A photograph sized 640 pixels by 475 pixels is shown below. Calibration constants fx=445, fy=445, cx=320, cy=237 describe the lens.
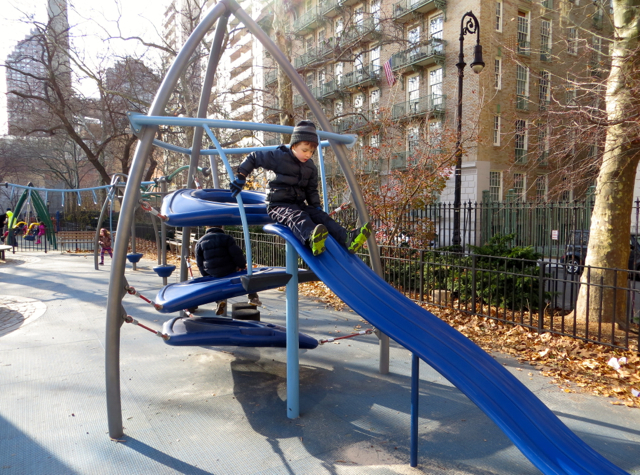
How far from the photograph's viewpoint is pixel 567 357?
16.7ft

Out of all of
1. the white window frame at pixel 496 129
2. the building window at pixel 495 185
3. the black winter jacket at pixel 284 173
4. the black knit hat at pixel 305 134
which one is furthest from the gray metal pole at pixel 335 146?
the building window at pixel 495 185

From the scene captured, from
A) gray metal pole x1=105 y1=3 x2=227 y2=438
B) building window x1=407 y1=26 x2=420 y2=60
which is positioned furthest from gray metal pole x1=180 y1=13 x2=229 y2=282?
building window x1=407 y1=26 x2=420 y2=60

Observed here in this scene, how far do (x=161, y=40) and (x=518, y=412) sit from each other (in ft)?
55.6

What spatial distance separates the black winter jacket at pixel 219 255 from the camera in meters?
5.08

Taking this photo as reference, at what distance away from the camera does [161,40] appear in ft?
51.8

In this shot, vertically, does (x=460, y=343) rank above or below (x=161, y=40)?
below

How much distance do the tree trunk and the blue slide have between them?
406 cm

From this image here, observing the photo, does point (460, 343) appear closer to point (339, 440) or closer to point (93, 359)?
point (339, 440)

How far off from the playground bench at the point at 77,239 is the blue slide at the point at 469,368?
64.7 feet

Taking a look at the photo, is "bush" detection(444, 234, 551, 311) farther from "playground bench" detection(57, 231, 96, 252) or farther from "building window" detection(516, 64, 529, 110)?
"building window" detection(516, 64, 529, 110)

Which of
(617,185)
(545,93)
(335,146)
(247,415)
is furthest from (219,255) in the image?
(545,93)

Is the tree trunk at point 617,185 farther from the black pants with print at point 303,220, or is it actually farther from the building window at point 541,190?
the black pants with print at point 303,220

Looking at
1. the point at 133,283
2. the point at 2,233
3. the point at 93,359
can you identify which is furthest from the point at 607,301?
the point at 2,233

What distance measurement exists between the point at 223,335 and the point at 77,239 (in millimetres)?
21850
